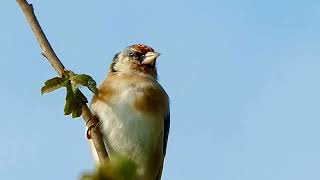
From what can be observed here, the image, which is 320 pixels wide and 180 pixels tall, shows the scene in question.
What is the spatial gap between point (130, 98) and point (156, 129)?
0.41 m

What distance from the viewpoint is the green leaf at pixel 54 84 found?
3.21 m

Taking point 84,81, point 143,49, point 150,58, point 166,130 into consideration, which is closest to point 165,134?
point 166,130

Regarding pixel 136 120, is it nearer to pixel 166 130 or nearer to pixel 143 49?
pixel 166 130

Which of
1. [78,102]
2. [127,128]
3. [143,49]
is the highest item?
[143,49]

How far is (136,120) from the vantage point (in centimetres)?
615

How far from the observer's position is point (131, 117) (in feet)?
20.2

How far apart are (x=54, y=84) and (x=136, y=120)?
9.55 feet

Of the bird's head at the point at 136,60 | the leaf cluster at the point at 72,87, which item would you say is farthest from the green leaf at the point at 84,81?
the bird's head at the point at 136,60

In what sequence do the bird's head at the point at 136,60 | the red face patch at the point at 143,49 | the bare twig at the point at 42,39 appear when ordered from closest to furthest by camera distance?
the bare twig at the point at 42,39, the bird's head at the point at 136,60, the red face patch at the point at 143,49

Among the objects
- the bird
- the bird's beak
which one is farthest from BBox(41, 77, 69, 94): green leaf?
the bird's beak

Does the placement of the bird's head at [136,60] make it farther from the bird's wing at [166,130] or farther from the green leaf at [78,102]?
the green leaf at [78,102]

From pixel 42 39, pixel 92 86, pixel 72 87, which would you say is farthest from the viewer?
pixel 92 86

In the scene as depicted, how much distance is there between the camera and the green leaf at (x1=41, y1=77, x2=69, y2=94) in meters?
3.21

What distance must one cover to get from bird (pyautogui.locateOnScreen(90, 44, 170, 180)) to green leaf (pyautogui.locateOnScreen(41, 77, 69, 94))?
8.93 ft
